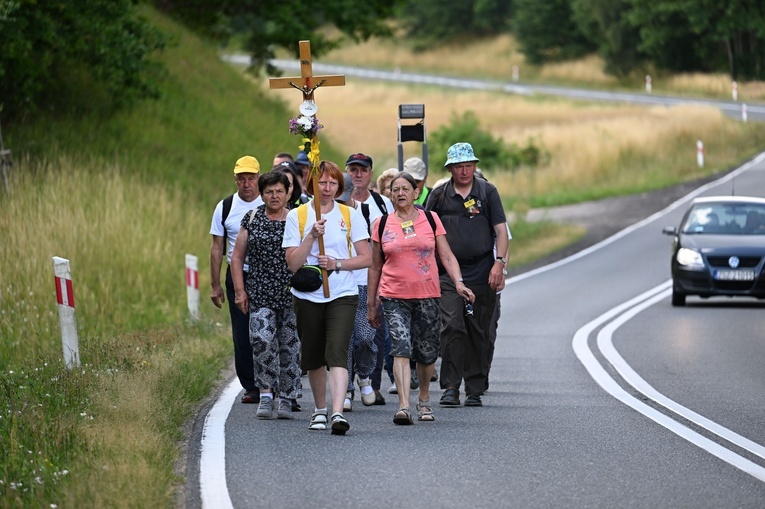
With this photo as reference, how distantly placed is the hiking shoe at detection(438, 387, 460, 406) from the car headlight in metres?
9.43

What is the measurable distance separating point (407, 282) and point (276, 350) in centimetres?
114

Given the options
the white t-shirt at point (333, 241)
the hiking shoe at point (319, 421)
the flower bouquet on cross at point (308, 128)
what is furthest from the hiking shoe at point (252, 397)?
the flower bouquet on cross at point (308, 128)

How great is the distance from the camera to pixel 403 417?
10383mm

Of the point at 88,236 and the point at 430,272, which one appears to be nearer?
the point at 430,272

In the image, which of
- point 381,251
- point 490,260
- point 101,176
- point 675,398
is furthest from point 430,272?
point 101,176

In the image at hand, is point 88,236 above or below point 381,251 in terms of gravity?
below

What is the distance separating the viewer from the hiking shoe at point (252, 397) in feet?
38.9

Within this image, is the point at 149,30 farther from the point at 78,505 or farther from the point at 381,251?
the point at 78,505

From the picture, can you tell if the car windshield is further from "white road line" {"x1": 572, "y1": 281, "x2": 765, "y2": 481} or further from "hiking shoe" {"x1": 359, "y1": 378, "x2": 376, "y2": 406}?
"hiking shoe" {"x1": 359, "y1": 378, "x2": 376, "y2": 406}

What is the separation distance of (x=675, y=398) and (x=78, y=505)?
19.1 ft

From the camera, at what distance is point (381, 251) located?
10734mm

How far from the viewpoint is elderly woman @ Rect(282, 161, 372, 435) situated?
10.2 m

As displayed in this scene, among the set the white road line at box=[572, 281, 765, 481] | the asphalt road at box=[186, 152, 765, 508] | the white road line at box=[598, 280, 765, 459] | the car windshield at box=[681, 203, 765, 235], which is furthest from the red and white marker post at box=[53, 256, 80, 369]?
the car windshield at box=[681, 203, 765, 235]

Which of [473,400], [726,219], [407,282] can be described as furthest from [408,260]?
[726,219]
